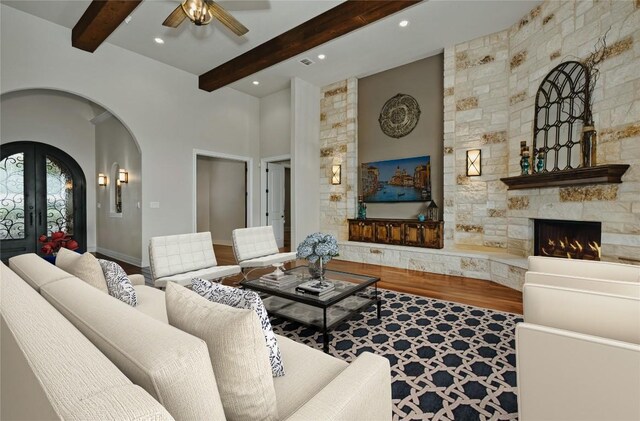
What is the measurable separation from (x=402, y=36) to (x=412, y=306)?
156 inches

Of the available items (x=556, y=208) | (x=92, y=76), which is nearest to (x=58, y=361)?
(x=556, y=208)

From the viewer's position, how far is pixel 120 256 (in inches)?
236

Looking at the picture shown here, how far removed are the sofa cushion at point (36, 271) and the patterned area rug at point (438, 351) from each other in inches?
65.0

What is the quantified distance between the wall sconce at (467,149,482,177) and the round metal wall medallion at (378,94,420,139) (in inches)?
46.8

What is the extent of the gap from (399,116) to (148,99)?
4526 millimetres

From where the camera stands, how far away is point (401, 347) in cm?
232

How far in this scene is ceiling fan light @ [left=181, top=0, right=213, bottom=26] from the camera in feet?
8.96

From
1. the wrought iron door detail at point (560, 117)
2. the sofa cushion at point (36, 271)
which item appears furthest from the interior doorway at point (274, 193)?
the sofa cushion at point (36, 271)

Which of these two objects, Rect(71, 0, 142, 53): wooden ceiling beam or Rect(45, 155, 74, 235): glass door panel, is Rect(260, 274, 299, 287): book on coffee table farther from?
Rect(45, 155, 74, 235): glass door panel

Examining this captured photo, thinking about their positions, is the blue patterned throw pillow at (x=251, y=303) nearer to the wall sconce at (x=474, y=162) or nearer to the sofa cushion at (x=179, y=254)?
the sofa cushion at (x=179, y=254)

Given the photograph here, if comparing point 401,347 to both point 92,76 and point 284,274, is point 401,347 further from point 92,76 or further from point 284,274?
point 92,76

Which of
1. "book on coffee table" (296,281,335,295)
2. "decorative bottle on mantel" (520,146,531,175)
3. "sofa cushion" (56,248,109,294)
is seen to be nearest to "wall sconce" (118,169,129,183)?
"sofa cushion" (56,248,109,294)

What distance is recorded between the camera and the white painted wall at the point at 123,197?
17.8 ft

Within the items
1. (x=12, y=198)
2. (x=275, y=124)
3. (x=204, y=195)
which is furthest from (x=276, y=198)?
(x=12, y=198)
